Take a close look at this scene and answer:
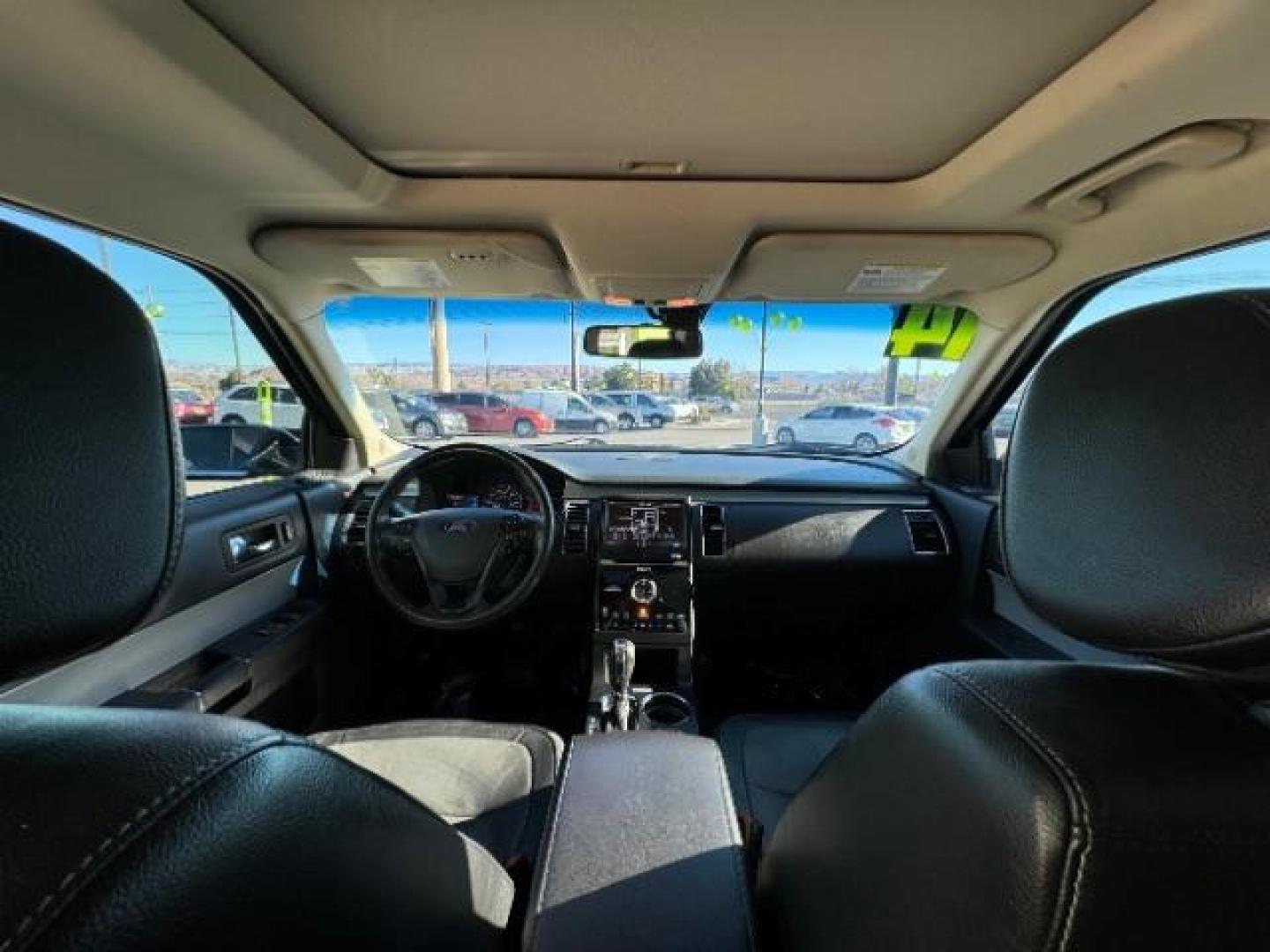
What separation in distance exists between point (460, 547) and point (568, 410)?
1158mm

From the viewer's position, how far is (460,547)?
2.44 metres

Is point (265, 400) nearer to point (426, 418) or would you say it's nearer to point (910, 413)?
point (426, 418)

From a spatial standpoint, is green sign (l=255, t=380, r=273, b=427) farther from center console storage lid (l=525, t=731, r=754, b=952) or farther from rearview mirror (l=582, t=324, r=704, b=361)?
center console storage lid (l=525, t=731, r=754, b=952)

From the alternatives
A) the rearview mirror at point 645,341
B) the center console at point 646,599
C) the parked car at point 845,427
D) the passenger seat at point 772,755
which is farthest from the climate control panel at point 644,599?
the parked car at point 845,427

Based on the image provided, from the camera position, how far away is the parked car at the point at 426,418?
3.32 m

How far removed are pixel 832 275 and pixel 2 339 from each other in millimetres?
2431

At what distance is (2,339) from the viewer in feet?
1.74

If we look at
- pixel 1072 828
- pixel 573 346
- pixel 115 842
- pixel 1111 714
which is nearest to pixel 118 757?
pixel 115 842

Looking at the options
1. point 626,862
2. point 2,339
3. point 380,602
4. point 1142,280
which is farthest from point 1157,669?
point 380,602

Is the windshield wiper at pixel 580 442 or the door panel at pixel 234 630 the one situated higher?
the windshield wiper at pixel 580 442

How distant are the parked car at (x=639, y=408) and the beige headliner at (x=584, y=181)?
88 centimetres

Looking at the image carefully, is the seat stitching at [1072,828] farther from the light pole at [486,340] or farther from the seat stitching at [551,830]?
the light pole at [486,340]

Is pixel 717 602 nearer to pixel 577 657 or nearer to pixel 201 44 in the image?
pixel 577 657

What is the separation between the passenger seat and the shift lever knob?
38 centimetres
